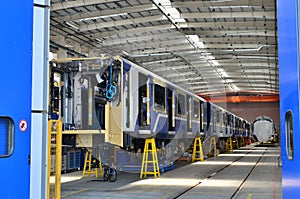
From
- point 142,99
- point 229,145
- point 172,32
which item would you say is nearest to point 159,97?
point 142,99

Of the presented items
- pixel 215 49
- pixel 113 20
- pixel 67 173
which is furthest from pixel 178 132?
pixel 215 49

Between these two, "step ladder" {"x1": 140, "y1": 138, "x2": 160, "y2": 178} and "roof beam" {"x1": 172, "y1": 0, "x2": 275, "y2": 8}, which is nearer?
"step ladder" {"x1": 140, "y1": 138, "x2": 160, "y2": 178}

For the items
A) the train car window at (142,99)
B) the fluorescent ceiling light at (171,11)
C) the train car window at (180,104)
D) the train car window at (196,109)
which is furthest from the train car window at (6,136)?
the train car window at (196,109)

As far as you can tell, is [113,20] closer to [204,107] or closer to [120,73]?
[204,107]

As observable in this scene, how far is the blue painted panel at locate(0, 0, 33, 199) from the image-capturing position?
2668 mm

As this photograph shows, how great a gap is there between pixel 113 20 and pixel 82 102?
1052 cm

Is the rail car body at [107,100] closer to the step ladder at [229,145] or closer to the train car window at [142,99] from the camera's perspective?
the train car window at [142,99]

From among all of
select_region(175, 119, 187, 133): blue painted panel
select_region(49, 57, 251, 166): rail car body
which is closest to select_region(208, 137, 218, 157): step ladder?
select_region(175, 119, 187, 133): blue painted panel

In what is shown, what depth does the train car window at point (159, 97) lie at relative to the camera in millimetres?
13600

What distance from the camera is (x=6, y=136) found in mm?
2746

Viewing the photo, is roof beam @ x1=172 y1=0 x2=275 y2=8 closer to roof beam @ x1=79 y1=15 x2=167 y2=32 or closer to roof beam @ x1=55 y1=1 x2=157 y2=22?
roof beam @ x1=55 y1=1 x2=157 y2=22

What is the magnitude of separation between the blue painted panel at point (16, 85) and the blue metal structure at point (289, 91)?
1.61 m

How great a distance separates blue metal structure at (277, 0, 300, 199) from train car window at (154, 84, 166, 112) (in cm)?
1061

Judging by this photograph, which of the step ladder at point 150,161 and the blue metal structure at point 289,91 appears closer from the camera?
the blue metal structure at point 289,91
